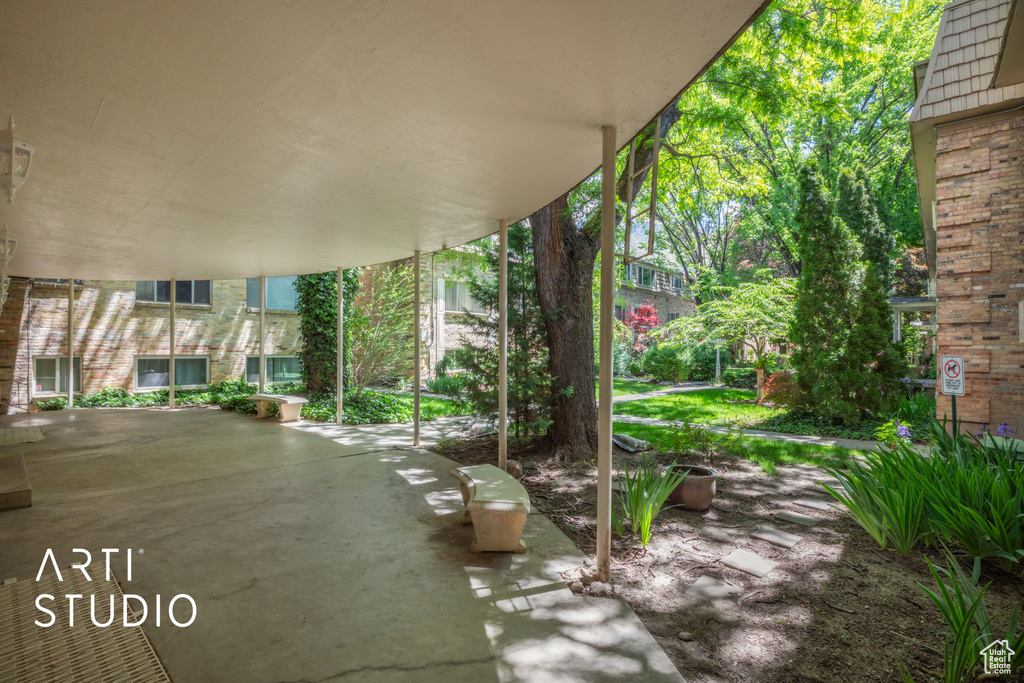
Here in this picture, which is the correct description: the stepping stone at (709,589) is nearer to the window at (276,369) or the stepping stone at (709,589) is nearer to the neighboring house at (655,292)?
the window at (276,369)

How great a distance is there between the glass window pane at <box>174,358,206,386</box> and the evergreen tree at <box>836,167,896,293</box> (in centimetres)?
1917

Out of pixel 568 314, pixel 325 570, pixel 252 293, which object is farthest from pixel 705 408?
pixel 252 293

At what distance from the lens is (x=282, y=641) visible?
2.51 metres

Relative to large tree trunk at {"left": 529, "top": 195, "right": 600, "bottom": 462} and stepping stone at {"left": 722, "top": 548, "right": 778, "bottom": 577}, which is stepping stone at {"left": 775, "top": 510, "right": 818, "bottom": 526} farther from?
large tree trunk at {"left": 529, "top": 195, "right": 600, "bottom": 462}

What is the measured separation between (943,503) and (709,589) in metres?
1.70

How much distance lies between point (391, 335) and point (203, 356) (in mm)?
5357

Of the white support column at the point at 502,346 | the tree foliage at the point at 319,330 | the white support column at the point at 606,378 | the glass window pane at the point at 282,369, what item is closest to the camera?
the white support column at the point at 606,378

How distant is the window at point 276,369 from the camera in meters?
13.9

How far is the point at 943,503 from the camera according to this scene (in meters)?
3.24

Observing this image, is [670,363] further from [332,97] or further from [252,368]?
[332,97]

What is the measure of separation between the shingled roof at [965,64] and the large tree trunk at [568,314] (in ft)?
18.5

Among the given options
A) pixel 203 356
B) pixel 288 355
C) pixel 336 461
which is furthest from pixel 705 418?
pixel 203 356

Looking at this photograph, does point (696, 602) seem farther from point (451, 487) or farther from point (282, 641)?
point (451, 487)
